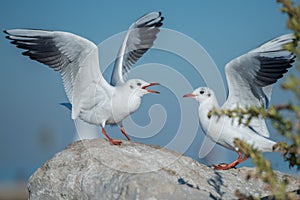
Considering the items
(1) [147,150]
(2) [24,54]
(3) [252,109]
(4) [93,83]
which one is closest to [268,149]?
(1) [147,150]

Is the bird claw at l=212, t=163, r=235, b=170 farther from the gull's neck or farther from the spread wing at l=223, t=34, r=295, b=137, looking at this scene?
the spread wing at l=223, t=34, r=295, b=137

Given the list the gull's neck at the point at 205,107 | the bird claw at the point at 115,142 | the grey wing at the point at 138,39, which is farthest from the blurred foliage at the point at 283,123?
the grey wing at the point at 138,39

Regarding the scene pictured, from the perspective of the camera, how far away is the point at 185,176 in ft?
20.5

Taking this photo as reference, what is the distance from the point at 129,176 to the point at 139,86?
9.62 ft

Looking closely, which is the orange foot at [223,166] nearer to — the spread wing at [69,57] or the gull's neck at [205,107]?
the gull's neck at [205,107]

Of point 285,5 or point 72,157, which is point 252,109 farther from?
point 72,157

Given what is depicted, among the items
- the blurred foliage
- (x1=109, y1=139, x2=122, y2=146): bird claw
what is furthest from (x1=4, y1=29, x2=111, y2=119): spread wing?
the blurred foliage

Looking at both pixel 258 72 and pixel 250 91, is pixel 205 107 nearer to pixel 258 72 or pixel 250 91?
pixel 250 91

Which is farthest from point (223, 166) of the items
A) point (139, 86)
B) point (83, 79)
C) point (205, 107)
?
point (83, 79)

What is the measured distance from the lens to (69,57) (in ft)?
27.6

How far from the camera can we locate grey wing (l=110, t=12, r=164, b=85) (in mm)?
9852

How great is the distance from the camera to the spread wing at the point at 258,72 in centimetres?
764

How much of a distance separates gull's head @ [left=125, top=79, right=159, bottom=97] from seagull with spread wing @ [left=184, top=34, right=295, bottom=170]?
81 centimetres

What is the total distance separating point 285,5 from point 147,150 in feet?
13.3
